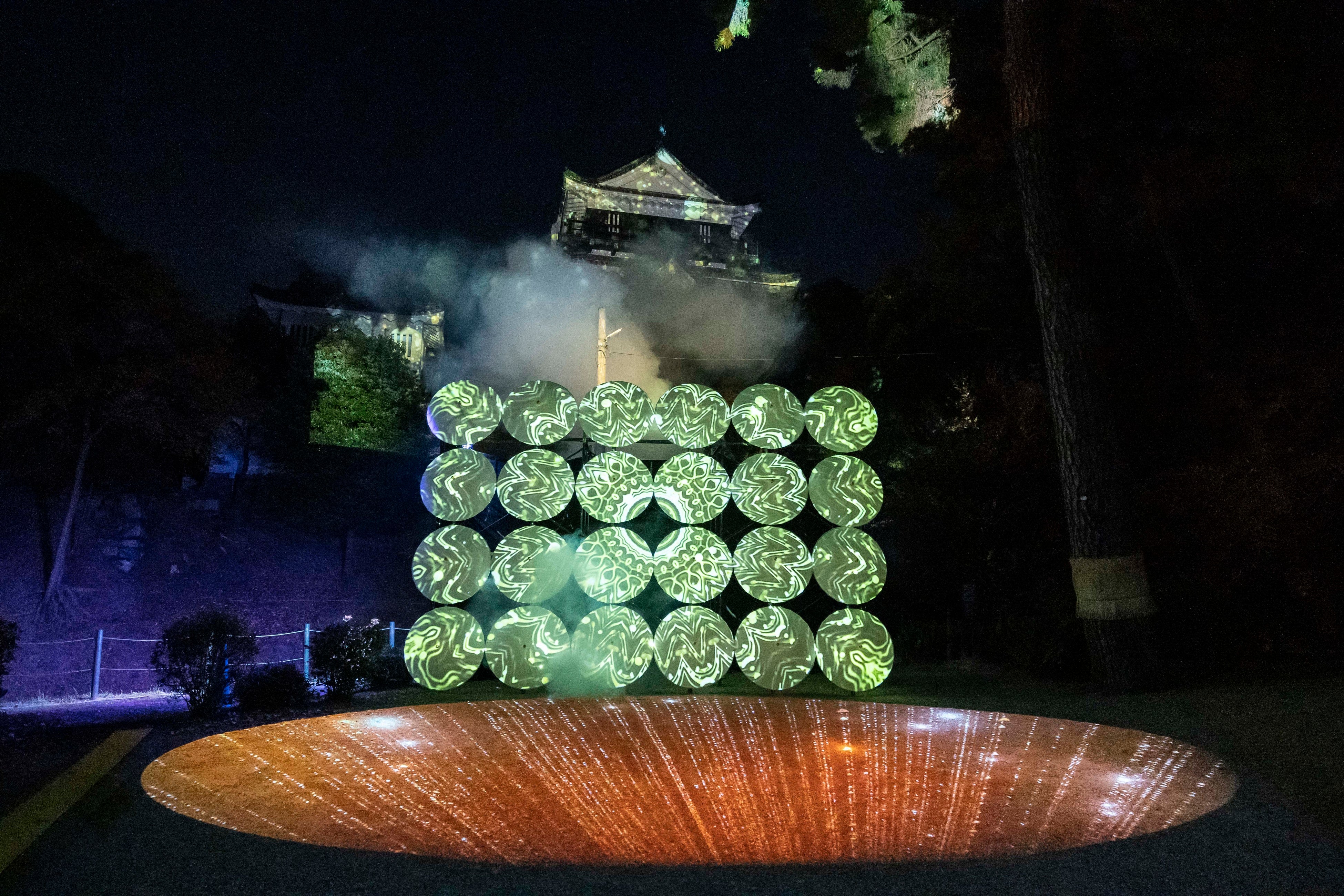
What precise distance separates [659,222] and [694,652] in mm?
19498

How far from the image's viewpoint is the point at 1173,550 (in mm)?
7496

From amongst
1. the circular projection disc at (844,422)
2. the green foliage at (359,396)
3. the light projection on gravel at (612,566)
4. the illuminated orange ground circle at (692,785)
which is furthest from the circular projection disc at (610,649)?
the green foliage at (359,396)

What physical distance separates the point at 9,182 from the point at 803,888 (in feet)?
48.1

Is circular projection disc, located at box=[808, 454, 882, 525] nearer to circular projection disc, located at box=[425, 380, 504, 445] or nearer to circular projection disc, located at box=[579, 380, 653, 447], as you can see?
circular projection disc, located at box=[579, 380, 653, 447]

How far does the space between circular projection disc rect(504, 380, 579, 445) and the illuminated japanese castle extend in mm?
16220

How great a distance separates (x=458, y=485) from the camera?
6586 millimetres

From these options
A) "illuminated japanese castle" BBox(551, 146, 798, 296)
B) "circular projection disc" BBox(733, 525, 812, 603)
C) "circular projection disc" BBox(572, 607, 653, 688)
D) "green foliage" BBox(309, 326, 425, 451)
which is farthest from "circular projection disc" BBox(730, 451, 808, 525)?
"illuminated japanese castle" BBox(551, 146, 798, 296)

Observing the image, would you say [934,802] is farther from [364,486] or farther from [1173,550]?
[364,486]

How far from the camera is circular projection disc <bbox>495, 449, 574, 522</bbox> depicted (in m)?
6.75

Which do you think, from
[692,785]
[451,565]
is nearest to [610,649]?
[451,565]

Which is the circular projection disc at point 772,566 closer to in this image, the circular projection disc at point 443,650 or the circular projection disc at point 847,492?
the circular projection disc at point 847,492

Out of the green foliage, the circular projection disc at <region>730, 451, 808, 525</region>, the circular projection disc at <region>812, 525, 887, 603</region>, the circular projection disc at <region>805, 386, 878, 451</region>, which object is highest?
the green foliage

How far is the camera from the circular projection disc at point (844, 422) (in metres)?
6.94

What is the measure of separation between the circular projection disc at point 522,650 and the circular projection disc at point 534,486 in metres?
0.84
